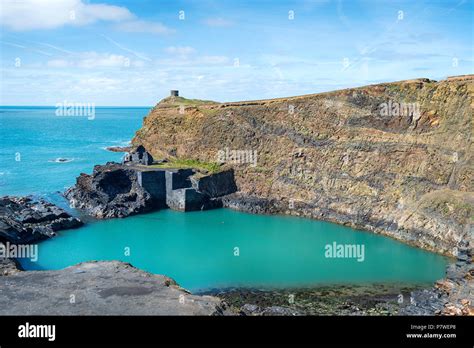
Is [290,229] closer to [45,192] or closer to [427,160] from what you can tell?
[427,160]

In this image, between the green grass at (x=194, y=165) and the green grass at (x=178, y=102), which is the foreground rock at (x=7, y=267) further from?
the green grass at (x=178, y=102)

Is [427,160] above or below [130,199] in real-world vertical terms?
above

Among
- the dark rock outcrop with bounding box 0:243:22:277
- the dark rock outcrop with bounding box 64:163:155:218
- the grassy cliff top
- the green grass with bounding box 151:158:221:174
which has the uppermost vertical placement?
the grassy cliff top

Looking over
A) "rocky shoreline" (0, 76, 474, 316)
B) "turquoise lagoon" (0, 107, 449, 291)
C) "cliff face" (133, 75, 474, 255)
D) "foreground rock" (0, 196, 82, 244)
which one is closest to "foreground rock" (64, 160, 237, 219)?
"rocky shoreline" (0, 76, 474, 316)

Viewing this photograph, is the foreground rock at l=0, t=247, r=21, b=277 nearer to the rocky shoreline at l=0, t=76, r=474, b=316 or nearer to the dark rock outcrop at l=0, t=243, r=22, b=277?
the dark rock outcrop at l=0, t=243, r=22, b=277

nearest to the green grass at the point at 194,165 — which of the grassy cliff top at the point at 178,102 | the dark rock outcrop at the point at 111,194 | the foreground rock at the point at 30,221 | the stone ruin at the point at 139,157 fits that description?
the stone ruin at the point at 139,157

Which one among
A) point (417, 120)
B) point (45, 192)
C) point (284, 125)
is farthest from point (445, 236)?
point (45, 192)
